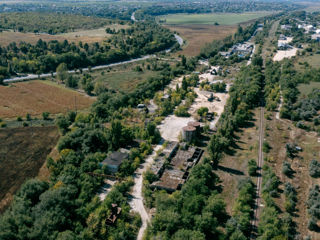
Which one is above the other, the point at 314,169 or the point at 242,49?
the point at 242,49

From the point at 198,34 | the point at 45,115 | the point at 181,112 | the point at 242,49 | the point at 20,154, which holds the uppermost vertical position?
the point at 198,34

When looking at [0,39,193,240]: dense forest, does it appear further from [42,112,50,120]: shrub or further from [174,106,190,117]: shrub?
[174,106,190,117]: shrub

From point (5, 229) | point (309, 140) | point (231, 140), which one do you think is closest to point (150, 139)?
point (231, 140)

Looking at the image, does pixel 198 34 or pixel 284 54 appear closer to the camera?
pixel 284 54

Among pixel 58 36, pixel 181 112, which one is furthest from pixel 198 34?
pixel 181 112

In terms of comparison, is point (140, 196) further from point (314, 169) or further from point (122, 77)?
point (122, 77)

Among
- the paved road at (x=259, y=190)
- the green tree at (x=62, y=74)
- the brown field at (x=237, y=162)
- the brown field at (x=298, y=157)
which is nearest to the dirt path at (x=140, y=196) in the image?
the brown field at (x=237, y=162)

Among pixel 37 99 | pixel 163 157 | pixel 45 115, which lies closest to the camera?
pixel 163 157

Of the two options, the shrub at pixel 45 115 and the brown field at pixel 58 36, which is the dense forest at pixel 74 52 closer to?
the brown field at pixel 58 36
